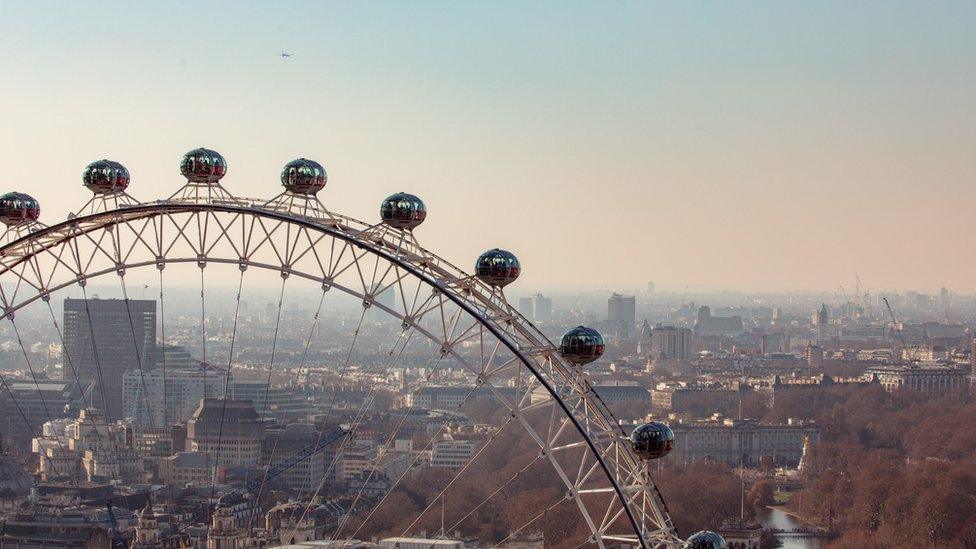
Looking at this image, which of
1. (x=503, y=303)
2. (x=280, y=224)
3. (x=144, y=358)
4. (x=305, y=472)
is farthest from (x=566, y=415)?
(x=144, y=358)

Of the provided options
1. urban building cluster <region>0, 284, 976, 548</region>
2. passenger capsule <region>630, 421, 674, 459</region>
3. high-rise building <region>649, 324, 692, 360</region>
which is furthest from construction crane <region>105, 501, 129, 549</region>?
high-rise building <region>649, 324, 692, 360</region>

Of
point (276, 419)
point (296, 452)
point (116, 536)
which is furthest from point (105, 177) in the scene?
point (276, 419)

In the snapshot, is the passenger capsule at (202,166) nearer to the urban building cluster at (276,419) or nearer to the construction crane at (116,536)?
the urban building cluster at (276,419)

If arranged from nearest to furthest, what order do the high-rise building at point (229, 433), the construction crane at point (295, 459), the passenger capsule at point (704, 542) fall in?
the passenger capsule at point (704, 542) < the construction crane at point (295, 459) < the high-rise building at point (229, 433)

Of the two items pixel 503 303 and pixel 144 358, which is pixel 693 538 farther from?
pixel 144 358

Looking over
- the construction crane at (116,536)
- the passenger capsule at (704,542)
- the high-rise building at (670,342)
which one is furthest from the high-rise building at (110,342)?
the high-rise building at (670,342)

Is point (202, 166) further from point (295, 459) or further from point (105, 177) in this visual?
point (295, 459)
